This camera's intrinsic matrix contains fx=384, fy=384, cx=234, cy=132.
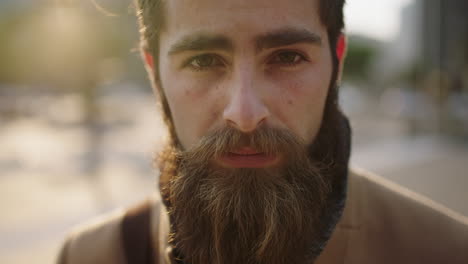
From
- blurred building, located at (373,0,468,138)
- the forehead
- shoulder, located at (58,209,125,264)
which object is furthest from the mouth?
blurred building, located at (373,0,468,138)

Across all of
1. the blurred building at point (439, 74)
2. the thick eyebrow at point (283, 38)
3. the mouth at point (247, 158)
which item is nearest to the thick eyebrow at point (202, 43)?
the thick eyebrow at point (283, 38)

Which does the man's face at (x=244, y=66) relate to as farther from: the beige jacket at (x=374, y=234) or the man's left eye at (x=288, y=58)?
the beige jacket at (x=374, y=234)

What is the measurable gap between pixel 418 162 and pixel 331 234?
25.4 feet

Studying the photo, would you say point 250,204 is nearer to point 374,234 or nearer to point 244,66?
point 244,66

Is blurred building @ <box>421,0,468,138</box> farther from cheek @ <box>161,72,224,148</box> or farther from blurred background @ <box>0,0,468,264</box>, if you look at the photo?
cheek @ <box>161,72,224,148</box>

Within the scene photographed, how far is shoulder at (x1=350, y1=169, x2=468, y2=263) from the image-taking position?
159cm

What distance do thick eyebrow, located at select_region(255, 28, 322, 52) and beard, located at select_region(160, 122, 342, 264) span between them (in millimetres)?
304

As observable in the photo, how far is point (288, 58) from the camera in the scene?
150 centimetres

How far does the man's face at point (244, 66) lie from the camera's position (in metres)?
1.40

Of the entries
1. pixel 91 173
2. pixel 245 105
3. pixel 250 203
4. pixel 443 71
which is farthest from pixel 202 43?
pixel 443 71

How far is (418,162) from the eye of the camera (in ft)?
27.4

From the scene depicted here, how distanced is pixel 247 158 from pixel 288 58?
43 cm

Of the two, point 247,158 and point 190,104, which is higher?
point 190,104

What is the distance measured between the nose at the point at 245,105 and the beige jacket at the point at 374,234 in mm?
590
